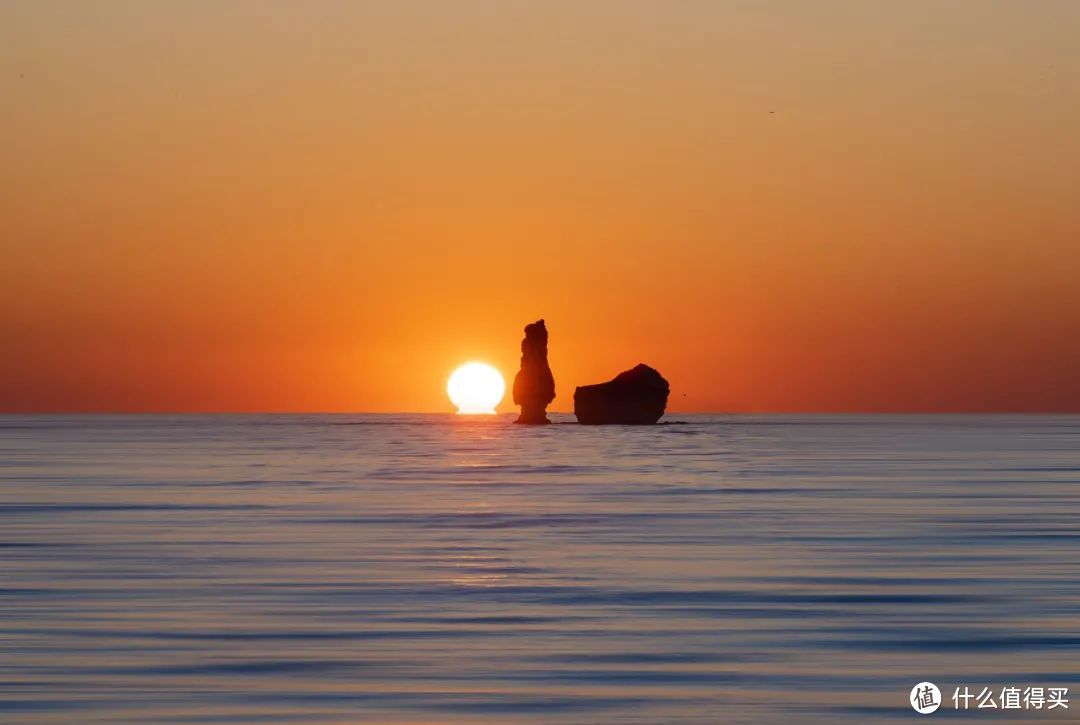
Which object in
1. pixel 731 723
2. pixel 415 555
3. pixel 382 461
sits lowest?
pixel 731 723

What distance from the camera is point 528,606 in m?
25.7

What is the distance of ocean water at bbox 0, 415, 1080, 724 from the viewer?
1819 cm

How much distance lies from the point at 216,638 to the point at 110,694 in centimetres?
394

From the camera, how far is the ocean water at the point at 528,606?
18.2 meters

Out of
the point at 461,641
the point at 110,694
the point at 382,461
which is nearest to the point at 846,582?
the point at 461,641

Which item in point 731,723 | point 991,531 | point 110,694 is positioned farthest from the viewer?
point 991,531

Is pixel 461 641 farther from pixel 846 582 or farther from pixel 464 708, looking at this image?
pixel 846 582

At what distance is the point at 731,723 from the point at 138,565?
1781cm

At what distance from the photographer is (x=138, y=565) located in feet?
105

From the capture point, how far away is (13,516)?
46500mm

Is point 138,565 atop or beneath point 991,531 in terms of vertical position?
beneath

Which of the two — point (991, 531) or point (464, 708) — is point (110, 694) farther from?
point (991, 531)

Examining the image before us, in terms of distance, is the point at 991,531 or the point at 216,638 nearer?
the point at 216,638

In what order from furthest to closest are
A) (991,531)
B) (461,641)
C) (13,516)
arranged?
(13,516) < (991,531) < (461,641)
